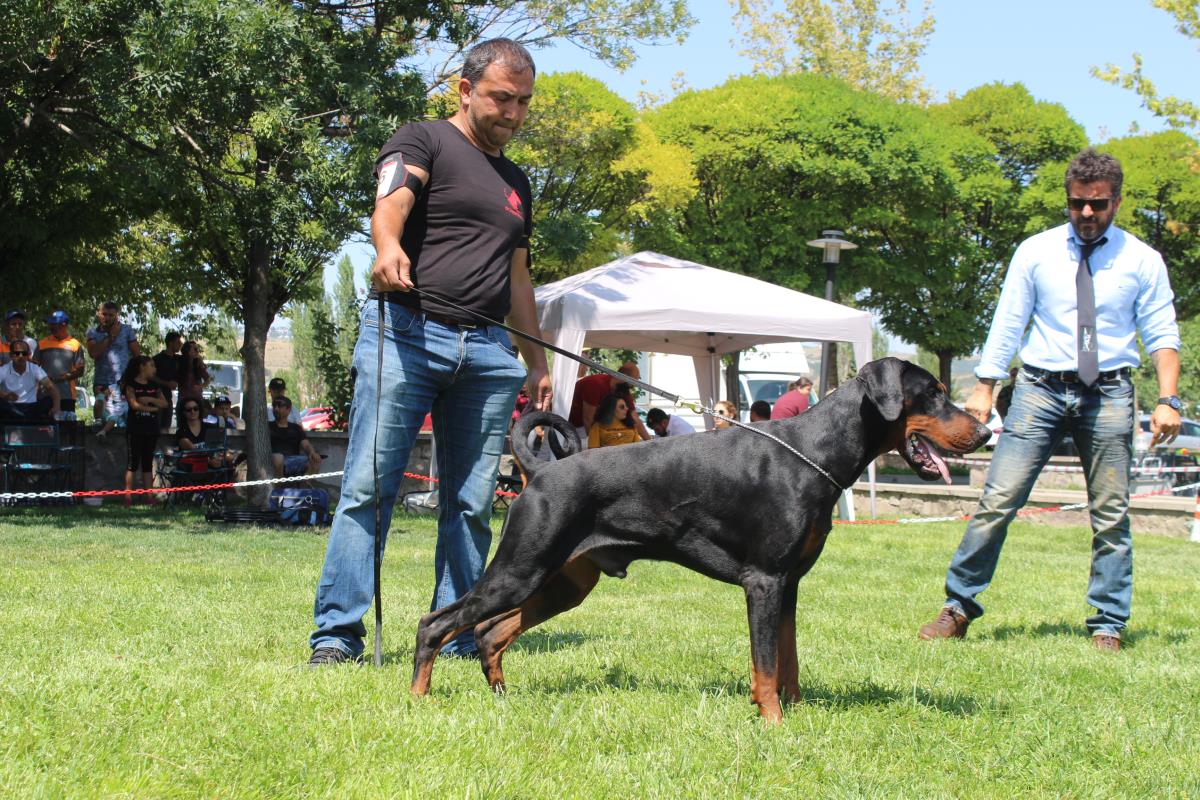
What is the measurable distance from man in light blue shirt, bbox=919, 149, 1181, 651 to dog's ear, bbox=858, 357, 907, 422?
5.31 feet

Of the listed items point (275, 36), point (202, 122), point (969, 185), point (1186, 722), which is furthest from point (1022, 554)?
point (969, 185)

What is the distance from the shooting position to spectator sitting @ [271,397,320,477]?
14.5 m

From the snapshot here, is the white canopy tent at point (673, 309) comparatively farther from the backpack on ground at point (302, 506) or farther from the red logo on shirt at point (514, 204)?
the red logo on shirt at point (514, 204)

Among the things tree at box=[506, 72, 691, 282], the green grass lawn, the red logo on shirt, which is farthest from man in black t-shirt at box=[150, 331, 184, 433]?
the red logo on shirt

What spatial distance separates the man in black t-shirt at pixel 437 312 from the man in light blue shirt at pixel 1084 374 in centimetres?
240

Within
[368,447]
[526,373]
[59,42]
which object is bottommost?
[368,447]

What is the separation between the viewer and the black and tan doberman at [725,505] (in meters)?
3.49

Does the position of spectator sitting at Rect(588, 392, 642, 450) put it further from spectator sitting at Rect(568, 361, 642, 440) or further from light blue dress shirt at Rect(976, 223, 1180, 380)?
light blue dress shirt at Rect(976, 223, 1180, 380)

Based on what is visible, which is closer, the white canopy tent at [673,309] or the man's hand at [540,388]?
the man's hand at [540,388]

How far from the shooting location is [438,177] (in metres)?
4.01

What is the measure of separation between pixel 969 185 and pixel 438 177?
1112 inches

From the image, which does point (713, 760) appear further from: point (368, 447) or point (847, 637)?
point (847, 637)

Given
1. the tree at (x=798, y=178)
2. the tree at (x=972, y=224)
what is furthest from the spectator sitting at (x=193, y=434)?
the tree at (x=972, y=224)

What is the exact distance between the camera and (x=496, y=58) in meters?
3.94
